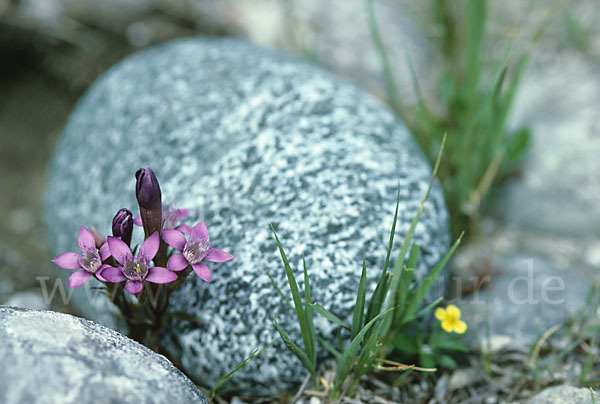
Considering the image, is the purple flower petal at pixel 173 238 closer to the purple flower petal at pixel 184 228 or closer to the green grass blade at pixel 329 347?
the purple flower petal at pixel 184 228

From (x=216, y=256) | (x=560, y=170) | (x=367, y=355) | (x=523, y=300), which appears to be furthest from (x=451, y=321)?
(x=560, y=170)

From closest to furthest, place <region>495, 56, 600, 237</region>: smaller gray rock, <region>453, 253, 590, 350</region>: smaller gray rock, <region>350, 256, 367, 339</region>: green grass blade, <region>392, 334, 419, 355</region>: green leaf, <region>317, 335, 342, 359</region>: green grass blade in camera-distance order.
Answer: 1. <region>350, 256, 367, 339</region>: green grass blade
2. <region>317, 335, 342, 359</region>: green grass blade
3. <region>392, 334, 419, 355</region>: green leaf
4. <region>453, 253, 590, 350</region>: smaller gray rock
5. <region>495, 56, 600, 237</region>: smaller gray rock

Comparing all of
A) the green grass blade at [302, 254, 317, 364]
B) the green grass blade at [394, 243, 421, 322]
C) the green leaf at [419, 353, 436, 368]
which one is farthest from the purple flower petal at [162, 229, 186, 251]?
the green leaf at [419, 353, 436, 368]

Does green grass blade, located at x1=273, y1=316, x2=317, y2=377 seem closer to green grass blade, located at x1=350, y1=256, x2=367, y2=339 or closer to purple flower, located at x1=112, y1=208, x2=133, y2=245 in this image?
green grass blade, located at x1=350, y1=256, x2=367, y2=339

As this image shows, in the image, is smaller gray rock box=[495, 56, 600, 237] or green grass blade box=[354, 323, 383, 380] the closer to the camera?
green grass blade box=[354, 323, 383, 380]

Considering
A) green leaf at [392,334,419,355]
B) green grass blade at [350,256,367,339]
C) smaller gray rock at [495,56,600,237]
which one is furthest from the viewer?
smaller gray rock at [495,56,600,237]

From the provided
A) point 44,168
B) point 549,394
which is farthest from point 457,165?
point 44,168

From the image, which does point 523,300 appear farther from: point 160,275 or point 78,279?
point 78,279
